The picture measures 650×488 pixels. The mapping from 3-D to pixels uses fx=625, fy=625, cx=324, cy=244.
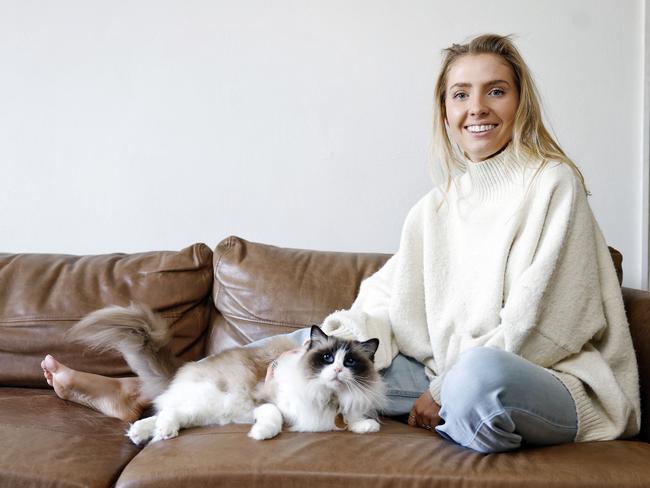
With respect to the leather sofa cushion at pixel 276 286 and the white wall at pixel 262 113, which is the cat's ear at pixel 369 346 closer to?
the leather sofa cushion at pixel 276 286

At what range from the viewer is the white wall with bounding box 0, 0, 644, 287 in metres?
2.44

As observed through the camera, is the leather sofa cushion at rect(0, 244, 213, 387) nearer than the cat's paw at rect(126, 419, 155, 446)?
No

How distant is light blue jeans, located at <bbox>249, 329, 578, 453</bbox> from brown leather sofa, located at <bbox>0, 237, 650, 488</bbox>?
0.04 m

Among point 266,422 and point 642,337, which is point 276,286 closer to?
point 266,422

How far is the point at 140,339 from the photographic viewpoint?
181 centimetres

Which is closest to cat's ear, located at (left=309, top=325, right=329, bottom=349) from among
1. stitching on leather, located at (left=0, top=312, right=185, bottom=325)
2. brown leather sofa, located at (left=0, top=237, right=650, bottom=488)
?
brown leather sofa, located at (left=0, top=237, right=650, bottom=488)

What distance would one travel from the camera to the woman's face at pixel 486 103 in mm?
1832

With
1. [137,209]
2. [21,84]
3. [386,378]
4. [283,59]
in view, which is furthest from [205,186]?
[386,378]

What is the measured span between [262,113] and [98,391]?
4.19 ft

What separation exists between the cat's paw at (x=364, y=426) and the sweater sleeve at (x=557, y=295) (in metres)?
0.36

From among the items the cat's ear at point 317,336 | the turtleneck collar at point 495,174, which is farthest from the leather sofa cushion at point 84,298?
the turtleneck collar at point 495,174

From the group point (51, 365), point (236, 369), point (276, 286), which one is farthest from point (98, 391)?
point (276, 286)

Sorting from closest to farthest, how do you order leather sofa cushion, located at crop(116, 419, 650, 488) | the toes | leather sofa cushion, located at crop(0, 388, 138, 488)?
leather sofa cushion, located at crop(116, 419, 650, 488) < leather sofa cushion, located at crop(0, 388, 138, 488) < the toes

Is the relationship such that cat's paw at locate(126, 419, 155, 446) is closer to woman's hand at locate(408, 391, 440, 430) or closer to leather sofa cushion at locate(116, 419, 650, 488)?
leather sofa cushion at locate(116, 419, 650, 488)
